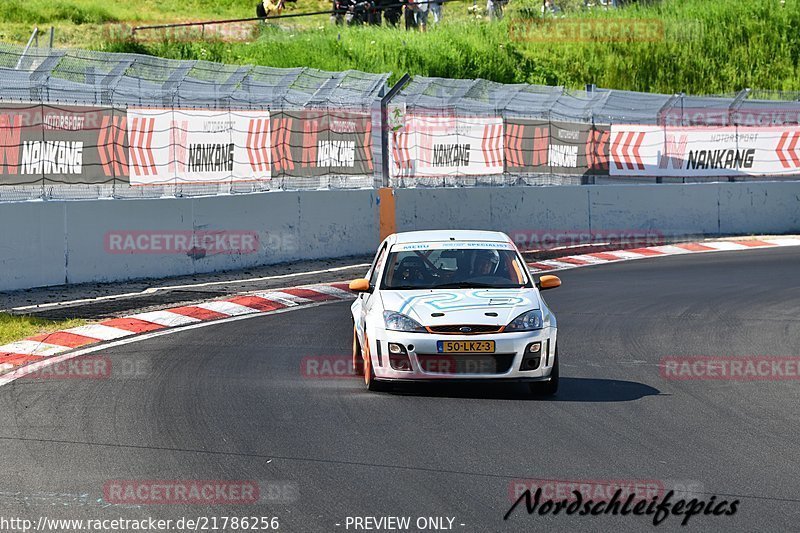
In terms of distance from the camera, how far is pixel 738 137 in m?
26.9

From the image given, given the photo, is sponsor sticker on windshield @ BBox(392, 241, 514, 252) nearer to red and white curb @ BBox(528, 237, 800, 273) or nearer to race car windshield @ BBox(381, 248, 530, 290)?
race car windshield @ BBox(381, 248, 530, 290)

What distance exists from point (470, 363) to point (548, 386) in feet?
2.31

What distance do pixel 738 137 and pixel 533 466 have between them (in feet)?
68.1

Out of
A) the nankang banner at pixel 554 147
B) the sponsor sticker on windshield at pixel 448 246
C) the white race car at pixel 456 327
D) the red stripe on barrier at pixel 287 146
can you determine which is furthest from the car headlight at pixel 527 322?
the nankang banner at pixel 554 147

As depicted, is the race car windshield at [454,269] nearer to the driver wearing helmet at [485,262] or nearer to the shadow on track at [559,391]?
the driver wearing helmet at [485,262]

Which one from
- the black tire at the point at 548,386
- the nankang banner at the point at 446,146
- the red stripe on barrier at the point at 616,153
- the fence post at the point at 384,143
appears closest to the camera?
the black tire at the point at 548,386

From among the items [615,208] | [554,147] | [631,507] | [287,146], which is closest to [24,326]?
[287,146]

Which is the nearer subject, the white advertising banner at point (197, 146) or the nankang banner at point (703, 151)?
the white advertising banner at point (197, 146)

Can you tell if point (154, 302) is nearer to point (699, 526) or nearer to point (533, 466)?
point (533, 466)

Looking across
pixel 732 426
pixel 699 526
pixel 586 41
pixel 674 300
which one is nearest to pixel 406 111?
pixel 674 300

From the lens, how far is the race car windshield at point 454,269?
34.6ft

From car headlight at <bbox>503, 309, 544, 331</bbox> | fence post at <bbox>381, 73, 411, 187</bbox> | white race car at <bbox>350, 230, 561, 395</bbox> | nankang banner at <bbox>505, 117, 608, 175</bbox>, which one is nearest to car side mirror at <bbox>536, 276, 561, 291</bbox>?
white race car at <bbox>350, 230, 561, 395</bbox>

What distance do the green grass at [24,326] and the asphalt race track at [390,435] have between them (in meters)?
1.30

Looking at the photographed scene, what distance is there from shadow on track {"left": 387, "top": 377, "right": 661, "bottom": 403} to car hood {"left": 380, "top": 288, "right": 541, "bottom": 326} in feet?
1.94
